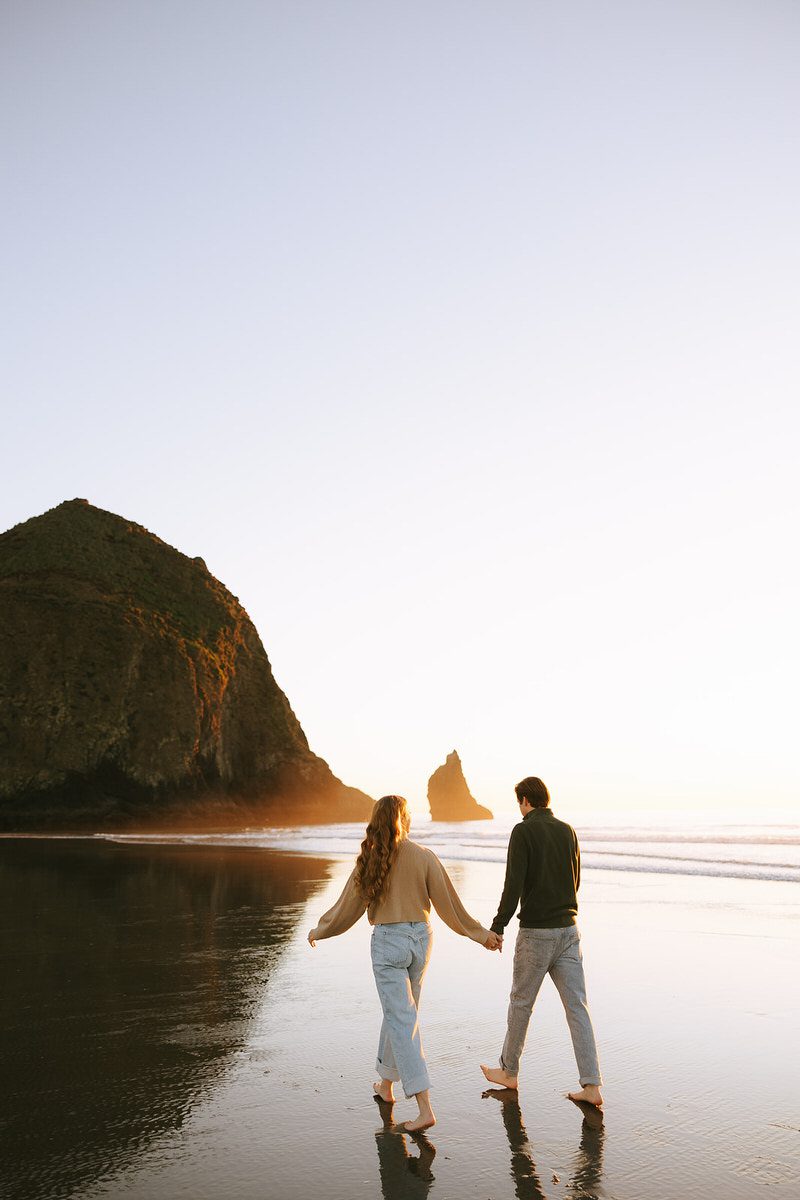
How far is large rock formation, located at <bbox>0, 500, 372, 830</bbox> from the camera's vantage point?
54812 mm

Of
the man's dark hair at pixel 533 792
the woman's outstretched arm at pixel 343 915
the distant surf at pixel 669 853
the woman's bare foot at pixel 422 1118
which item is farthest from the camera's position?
the distant surf at pixel 669 853

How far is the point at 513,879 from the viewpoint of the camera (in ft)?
17.4

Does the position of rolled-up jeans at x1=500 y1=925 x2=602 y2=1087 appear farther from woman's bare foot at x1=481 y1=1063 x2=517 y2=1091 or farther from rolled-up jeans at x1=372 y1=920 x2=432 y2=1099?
rolled-up jeans at x1=372 y1=920 x2=432 y2=1099

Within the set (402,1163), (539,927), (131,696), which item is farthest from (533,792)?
(131,696)

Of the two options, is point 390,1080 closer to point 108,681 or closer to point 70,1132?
point 70,1132

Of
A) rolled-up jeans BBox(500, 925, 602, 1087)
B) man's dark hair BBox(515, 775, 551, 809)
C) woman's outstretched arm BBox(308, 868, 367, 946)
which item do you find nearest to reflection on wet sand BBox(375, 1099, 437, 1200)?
rolled-up jeans BBox(500, 925, 602, 1087)

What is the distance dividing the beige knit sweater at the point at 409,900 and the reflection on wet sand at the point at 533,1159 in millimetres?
910

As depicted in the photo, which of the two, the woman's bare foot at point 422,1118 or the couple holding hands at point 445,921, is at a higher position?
the couple holding hands at point 445,921

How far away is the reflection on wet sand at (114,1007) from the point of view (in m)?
4.37

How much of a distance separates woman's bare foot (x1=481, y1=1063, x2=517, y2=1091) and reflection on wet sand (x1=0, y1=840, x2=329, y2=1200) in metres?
1.73

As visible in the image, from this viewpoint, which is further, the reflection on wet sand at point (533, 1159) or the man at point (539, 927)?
the man at point (539, 927)

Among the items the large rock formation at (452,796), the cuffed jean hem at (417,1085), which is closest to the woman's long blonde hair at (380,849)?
the cuffed jean hem at (417,1085)

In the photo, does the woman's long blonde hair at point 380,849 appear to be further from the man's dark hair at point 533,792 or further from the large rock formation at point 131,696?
the large rock formation at point 131,696

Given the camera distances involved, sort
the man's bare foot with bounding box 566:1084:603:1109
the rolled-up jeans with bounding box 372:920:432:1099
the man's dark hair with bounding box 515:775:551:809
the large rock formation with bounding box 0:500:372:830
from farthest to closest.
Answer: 1. the large rock formation with bounding box 0:500:372:830
2. the man's dark hair with bounding box 515:775:551:809
3. the man's bare foot with bounding box 566:1084:603:1109
4. the rolled-up jeans with bounding box 372:920:432:1099
